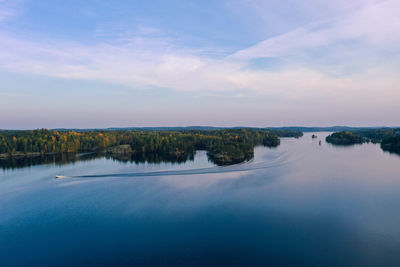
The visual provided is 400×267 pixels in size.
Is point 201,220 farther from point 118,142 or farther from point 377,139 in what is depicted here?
point 377,139

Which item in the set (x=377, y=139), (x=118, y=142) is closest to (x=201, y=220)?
(x=118, y=142)

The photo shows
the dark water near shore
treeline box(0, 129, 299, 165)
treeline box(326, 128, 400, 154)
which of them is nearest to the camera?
the dark water near shore

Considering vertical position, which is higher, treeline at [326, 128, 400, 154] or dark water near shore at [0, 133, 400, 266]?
treeline at [326, 128, 400, 154]

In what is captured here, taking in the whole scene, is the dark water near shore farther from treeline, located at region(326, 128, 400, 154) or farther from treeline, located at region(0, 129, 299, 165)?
treeline, located at region(326, 128, 400, 154)

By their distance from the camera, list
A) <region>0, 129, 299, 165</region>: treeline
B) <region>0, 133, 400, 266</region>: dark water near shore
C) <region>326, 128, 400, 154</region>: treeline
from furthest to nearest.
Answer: <region>326, 128, 400, 154</region>: treeline, <region>0, 129, 299, 165</region>: treeline, <region>0, 133, 400, 266</region>: dark water near shore

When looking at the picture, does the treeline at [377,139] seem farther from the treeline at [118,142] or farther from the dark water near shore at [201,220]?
the dark water near shore at [201,220]

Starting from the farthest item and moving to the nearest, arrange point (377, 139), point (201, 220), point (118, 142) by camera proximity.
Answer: point (377, 139)
point (118, 142)
point (201, 220)

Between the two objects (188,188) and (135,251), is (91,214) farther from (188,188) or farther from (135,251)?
(188,188)

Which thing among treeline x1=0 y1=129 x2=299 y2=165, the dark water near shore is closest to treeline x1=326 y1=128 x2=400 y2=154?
treeline x1=0 y1=129 x2=299 y2=165
